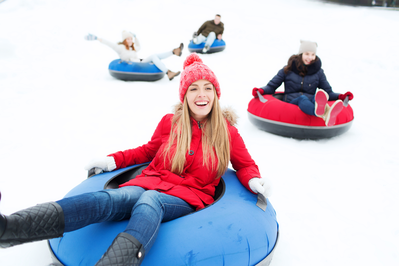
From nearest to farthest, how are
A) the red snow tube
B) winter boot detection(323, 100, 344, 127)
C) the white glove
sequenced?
the white glove, winter boot detection(323, 100, 344, 127), the red snow tube

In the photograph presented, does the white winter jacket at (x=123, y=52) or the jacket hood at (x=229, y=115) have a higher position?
the white winter jacket at (x=123, y=52)

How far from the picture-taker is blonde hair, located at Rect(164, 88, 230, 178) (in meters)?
1.78

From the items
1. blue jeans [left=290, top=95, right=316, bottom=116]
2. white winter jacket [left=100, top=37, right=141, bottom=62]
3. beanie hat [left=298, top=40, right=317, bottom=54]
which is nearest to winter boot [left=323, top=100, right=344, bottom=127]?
blue jeans [left=290, top=95, right=316, bottom=116]

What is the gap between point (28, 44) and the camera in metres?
8.42

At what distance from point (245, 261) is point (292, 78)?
2972 millimetres

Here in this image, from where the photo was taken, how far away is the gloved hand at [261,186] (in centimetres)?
168

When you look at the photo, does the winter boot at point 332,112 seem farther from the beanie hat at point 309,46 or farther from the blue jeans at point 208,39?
the blue jeans at point 208,39

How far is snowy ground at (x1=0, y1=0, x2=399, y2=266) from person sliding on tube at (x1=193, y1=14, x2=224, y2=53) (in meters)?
0.51

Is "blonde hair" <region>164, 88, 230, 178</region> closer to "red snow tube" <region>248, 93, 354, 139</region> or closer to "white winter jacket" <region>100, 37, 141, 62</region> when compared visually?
"red snow tube" <region>248, 93, 354, 139</region>

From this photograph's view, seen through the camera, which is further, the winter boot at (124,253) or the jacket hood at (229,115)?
the jacket hood at (229,115)

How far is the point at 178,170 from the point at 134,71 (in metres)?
4.83

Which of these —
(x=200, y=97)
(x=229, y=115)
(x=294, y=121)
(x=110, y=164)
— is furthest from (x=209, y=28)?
(x=110, y=164)

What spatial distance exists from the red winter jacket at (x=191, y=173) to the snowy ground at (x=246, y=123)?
0.51m

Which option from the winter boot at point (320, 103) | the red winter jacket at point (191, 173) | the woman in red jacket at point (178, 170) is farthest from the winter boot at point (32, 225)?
the winter boot at point (320, 103)
